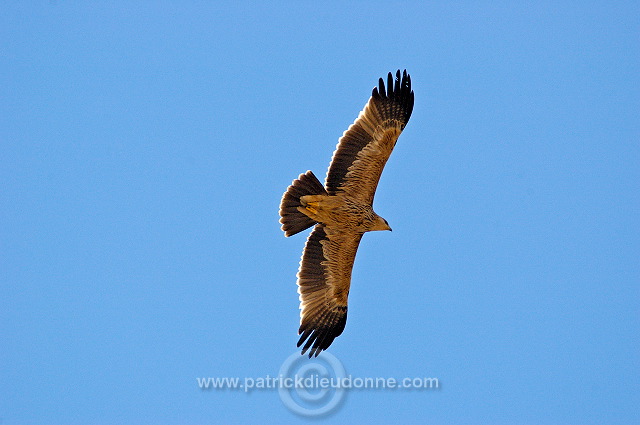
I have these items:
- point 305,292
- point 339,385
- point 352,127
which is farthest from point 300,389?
point 352,127

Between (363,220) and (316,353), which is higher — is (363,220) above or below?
above

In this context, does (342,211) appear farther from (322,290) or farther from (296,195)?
(322,290)

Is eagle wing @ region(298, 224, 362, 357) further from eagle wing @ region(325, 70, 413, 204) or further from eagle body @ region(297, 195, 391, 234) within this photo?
eagle wing @ region(325, 70, 413, 204)

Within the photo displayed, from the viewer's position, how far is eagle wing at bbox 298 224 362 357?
1398cm

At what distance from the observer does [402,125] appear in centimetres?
1335

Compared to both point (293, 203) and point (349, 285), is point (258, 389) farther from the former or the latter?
point (293, 203)

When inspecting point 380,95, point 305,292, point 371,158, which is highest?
point 380,95

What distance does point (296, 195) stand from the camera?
1327 cm

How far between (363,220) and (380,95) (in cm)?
176

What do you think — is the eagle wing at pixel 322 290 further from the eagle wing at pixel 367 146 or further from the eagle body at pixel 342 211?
the eagle wing at pixel 367 146

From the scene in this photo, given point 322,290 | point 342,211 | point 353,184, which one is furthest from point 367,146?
point 322,290

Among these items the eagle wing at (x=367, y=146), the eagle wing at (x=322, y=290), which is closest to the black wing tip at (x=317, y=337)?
the eagle wing at (x=322, y=290)

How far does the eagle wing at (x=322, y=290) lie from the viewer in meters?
14.0

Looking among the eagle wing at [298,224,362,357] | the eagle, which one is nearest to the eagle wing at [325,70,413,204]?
the eagle
